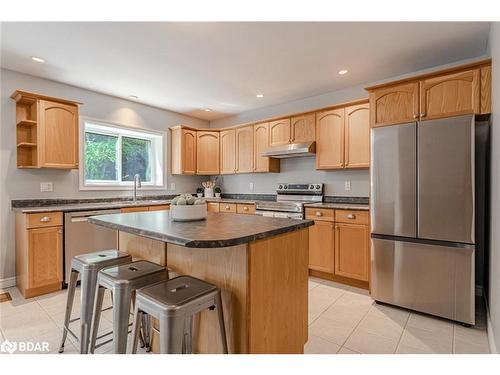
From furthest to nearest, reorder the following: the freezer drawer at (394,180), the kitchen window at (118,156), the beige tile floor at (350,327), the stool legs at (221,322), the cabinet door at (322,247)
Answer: the kitchen window at (118,156), the cabinet door at (322,247), the freezer drawer at (394,180), the beige tile floor at (350,327), the stool legs at (221,322)

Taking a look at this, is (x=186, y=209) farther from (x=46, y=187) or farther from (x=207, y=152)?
(x=207, y=152)

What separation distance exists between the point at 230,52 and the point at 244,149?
205 cm

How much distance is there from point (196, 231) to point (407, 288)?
218cm

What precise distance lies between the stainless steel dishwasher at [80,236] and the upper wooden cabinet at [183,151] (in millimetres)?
1684

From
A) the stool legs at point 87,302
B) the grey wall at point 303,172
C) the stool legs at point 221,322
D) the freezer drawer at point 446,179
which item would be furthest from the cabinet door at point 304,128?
the stool legs at point 87,302

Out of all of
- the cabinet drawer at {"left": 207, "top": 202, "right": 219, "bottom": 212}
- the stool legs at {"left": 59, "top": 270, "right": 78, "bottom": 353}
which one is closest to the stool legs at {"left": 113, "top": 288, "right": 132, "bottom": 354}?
the stool legs at {"left": 59, "top": 270, "right": 78, "bottom": 353}

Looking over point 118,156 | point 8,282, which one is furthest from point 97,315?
point 118,156

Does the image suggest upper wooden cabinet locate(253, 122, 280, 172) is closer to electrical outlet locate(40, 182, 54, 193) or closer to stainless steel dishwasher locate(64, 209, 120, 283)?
stainless steel dishwasher locate(64, 209, 120, 283)

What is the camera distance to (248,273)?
138cm

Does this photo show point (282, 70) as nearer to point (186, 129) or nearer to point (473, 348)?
point (186, 129)

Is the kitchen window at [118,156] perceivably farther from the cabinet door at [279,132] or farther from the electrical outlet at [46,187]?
the cabinet door at [279,132]

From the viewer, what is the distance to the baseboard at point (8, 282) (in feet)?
9.90

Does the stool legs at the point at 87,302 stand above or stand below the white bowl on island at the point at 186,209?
below
